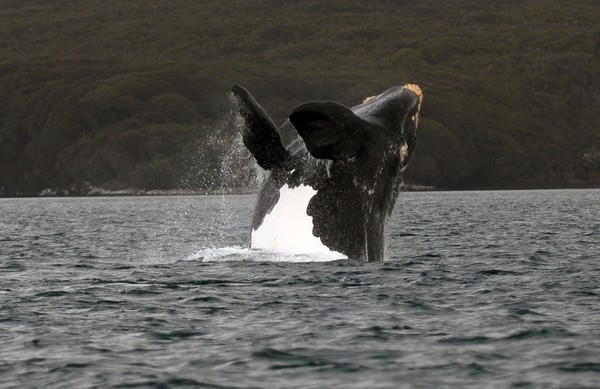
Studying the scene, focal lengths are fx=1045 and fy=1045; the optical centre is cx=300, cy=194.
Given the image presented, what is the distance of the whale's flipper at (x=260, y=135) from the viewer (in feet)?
61.5

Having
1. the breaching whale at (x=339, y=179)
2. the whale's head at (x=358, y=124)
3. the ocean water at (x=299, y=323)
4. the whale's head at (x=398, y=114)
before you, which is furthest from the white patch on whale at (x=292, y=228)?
the whale's head at (x=398, y=114)

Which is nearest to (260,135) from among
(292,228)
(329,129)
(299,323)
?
(329,129)

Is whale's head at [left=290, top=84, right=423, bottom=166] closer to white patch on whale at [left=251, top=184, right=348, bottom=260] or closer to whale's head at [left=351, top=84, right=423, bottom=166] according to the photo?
whale's head at [left=351, top=84, right=423, bottom=166]

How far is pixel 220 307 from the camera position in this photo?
57.3ft

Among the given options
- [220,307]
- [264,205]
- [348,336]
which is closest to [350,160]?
[264,205]

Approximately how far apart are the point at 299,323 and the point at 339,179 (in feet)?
14.9

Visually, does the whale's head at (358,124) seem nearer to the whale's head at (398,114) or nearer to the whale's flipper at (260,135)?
the whale's head at (398,114)

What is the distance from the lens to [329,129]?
18.1 metres

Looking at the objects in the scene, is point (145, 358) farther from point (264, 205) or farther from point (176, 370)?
point (264, 205)

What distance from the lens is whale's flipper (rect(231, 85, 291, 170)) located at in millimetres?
18734

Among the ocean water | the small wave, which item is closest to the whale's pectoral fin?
the ocean water

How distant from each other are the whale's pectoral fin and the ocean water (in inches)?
97.9

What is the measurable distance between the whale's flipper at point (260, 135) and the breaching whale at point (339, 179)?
18mm

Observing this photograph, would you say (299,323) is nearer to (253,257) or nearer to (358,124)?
(358,124)
